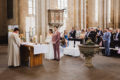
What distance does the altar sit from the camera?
22.5 ft

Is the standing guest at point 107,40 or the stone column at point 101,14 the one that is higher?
the stone column at point 101,14

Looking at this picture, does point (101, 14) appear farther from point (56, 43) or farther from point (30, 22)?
point (56, 43)

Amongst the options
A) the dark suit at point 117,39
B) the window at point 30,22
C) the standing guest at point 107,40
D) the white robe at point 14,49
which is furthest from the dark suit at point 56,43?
the window at point 30,22

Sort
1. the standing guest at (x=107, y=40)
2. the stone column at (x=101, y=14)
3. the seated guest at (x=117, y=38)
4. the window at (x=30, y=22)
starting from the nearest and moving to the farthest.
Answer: the standing guest at (x=107, y=40) → the seated guest at (x=117, y=38) → the stone column at (x=101, y=14) → the window at (x=30, y=22)

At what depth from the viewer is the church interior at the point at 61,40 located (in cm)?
613

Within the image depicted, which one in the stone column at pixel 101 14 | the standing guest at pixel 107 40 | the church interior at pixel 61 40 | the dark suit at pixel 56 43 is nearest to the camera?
the church interior at pixel 61 40

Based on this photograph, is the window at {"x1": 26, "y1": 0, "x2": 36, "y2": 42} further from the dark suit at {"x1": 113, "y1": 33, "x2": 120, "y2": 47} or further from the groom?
the dark suit at {"x1": 113, "y1": 33, "x2": 120, "y2": 47}

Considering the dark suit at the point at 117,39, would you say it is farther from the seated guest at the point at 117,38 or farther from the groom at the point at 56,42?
the groom at the point at 56,42

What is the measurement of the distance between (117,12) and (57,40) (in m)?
10.5

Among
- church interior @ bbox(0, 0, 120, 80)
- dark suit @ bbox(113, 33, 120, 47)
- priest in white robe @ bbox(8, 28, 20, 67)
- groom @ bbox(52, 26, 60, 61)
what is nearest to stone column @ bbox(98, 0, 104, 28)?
church interior @ bbox(0, 0, 120, 80)

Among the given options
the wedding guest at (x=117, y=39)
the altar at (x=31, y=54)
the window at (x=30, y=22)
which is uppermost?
the window at (x=30, y=22)

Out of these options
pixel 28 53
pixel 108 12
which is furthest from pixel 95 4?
pixel 28 53

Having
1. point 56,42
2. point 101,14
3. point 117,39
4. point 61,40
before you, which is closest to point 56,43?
point 56,42

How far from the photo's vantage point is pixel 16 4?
16.1 meters
